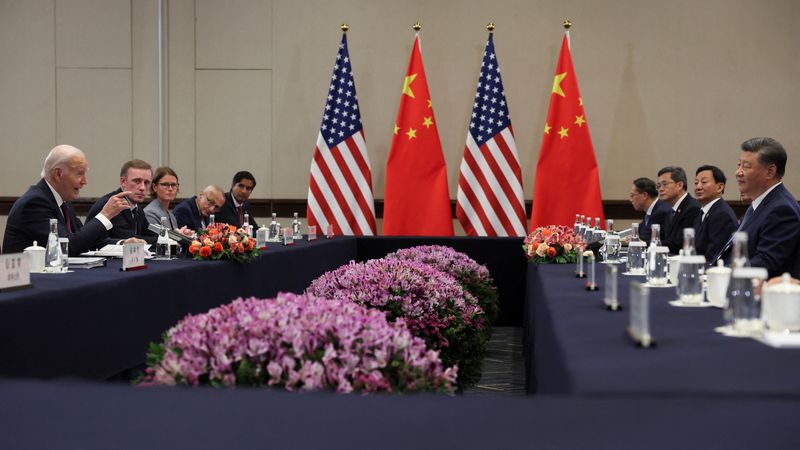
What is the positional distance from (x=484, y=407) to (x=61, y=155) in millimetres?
3220

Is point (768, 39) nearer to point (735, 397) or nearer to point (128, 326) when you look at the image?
point (128, 326)

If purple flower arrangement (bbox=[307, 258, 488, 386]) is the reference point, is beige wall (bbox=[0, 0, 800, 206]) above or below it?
above

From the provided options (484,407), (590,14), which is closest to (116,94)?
(590,14)

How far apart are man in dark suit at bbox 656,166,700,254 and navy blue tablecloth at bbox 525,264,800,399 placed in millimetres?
3881

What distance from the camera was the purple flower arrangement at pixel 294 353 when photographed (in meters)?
1.64

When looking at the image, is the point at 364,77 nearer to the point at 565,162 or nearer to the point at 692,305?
the point at 565,162

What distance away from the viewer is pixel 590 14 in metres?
8.15

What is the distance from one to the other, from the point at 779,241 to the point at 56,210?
10.1 feet

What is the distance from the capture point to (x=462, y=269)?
18.5 ft

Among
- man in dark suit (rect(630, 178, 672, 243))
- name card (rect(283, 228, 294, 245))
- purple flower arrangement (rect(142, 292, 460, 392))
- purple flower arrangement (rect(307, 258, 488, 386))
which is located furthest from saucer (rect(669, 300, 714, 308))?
man in dark suit (rect(630, 178, 672, 243))

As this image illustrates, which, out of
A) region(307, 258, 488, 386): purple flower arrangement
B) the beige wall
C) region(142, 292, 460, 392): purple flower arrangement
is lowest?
region(307, 258, 488, 386): purple flower arrangement

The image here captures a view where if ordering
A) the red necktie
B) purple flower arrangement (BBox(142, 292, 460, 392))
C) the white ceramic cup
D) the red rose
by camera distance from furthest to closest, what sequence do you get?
1. the red rose
2. the red necktie
3. the white ceramic cup
4. purple flower arrangement (BBox(142, 292, 460, 392))

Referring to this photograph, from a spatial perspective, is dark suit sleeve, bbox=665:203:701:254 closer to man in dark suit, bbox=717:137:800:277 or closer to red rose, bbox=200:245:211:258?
man in dark suit, bbox=717:137:800:277

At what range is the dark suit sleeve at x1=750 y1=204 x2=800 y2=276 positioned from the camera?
11.2ft
